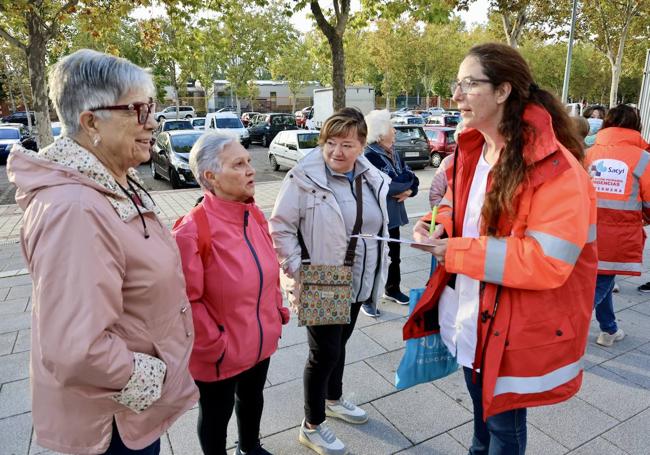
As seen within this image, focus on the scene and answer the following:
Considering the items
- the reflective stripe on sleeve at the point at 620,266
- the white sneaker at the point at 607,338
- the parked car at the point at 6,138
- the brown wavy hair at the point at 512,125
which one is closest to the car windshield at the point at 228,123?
the parked car at the point at 6,138

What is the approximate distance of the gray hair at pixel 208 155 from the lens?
6.82 ft

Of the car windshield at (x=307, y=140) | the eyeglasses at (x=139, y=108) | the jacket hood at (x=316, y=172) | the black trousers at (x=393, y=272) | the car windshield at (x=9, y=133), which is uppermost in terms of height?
the eyeglasses at (x=139, y=108)

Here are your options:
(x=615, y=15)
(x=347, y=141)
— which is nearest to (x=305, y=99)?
(x=615, y=15)

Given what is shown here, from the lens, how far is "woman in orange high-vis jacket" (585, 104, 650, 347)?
3598 millimetres

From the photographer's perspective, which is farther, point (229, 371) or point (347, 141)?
point (347, 141)

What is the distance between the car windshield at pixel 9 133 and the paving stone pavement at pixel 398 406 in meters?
17.4

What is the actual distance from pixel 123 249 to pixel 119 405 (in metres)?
0.52

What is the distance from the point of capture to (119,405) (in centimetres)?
145

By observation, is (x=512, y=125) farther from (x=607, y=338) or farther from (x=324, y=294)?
(x=607, y=338)

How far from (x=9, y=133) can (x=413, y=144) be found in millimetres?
15922

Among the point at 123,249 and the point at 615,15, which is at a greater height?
the point at 615,15

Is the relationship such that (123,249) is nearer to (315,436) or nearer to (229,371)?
Result: (229,371)

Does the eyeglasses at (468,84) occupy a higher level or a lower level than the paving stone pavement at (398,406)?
higher

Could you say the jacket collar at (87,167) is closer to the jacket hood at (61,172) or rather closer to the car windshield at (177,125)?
the jacket hood at (61,172)
